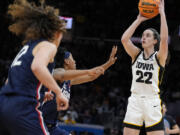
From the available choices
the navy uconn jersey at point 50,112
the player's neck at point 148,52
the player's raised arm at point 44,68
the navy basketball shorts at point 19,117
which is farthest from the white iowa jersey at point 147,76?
the navy basketball shorts at point 19,117

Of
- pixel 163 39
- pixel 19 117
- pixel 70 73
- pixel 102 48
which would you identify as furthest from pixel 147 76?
pixel 102 48

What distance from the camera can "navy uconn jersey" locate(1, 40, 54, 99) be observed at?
2831mm

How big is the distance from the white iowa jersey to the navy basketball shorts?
1.87 meters

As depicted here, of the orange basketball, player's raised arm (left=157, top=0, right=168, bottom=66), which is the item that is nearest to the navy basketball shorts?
player's raised arm (left=157, top=0, right=168, bottom=66)

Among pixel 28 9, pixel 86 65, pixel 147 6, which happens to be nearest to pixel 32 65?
pixel 28 9

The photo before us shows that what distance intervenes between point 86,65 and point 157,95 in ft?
34.2

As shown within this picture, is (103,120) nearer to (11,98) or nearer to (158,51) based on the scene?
(158,51)

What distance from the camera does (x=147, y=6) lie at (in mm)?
4695

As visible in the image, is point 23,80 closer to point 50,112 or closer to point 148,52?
point 50,112

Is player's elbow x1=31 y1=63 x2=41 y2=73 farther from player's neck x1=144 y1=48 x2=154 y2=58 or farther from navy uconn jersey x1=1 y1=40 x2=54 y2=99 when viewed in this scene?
player's neck x1=144 y1=48 x2=154 y2=58

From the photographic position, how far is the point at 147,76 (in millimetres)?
4375

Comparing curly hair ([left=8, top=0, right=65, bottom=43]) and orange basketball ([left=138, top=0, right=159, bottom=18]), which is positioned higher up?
orange basketball ([left=138, top=0, right=159, bottom=18])

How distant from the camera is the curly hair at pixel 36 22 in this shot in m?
3.04

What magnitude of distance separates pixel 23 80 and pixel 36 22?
0.56 meters
